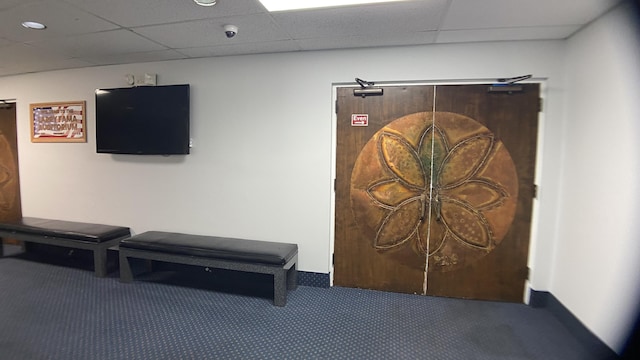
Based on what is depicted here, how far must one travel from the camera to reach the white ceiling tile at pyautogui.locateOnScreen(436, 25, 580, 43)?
2189mm

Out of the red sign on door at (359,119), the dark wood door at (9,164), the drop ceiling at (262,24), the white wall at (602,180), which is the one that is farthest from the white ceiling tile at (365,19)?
the dark wood door at (9,164)

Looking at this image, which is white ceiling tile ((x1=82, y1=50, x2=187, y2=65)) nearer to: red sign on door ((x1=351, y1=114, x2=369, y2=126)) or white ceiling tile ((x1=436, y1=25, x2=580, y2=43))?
red sign on door ((x1=351, y1=114, x2=369, y2=126))

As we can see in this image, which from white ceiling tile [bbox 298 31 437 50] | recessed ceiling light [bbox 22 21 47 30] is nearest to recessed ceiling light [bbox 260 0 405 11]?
white ceiling tile [bbox 298 31 437 50]

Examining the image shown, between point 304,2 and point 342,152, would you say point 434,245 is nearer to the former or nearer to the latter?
point 342,152

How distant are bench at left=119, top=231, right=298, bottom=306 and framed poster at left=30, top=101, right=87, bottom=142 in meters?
1.79

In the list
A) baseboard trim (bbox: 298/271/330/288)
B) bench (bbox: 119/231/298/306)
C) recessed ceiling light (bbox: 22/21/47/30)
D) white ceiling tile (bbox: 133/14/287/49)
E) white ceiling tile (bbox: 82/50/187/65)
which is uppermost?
white ceiling tile (bbox: 82/50/187/65)

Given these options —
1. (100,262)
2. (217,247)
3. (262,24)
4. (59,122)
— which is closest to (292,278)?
(217,247)

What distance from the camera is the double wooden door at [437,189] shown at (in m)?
2.54

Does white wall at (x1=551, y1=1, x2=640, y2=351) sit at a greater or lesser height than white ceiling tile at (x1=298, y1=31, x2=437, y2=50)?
lesser

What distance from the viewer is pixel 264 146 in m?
2.91

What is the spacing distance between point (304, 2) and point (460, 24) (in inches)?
48.9

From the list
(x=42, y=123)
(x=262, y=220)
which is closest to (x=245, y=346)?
(x=262, y=220)

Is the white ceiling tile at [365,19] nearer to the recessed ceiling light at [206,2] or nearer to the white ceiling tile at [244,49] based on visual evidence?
the white ceiling tile at [244,49]

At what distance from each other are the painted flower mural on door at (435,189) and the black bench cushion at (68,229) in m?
2.79
